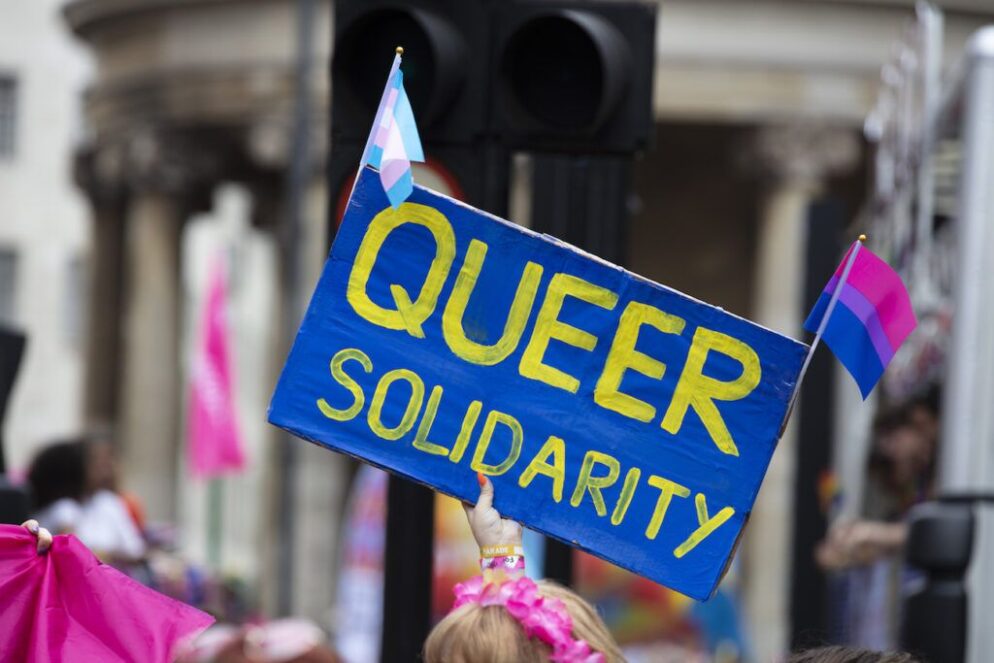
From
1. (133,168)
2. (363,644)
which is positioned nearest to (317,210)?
(133,168)

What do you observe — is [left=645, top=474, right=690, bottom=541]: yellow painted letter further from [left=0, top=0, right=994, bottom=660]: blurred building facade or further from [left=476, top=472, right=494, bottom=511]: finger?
[left=0, top=0, right=994, bottom=660]: blurred building facade

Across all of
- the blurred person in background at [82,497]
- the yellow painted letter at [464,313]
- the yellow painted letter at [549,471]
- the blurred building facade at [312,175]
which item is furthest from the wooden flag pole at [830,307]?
the blurred building facade at [312,175]

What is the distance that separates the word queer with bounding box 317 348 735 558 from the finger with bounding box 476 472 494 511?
2 cm

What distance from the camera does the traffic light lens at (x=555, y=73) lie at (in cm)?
621

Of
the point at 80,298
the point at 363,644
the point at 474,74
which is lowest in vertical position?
the point at 80,298

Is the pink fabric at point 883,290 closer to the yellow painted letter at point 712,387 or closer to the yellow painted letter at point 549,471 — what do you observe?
the yellow painted letter at point 712,387

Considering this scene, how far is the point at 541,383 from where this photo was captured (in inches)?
181

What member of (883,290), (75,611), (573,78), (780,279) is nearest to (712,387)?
(883,290)

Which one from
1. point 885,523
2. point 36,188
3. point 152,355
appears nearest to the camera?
point 885,523

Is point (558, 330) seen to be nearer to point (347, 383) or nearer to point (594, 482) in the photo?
point (594, 482)

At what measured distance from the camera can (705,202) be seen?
3688cm

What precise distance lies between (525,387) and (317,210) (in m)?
28.1

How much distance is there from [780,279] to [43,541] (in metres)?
26.6

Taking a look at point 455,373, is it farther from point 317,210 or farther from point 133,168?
point 133,168
